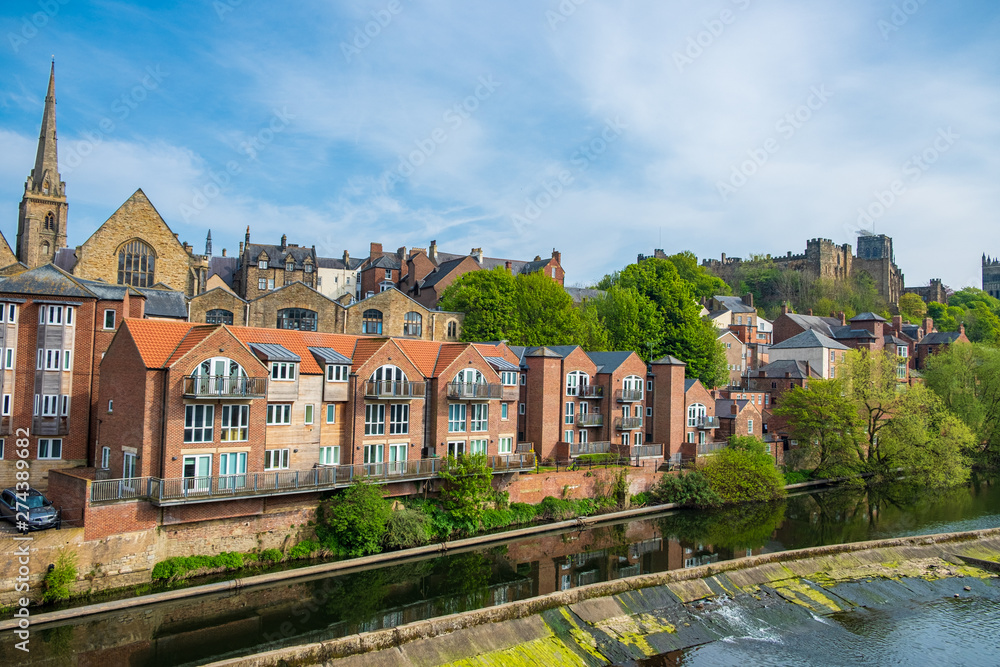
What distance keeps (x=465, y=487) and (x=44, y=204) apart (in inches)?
1678

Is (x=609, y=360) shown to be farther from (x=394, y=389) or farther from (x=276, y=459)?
(x=276, y=459)

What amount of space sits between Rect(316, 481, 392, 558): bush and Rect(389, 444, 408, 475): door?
2.80 meters

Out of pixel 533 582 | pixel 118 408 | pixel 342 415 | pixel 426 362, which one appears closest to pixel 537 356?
pixel 426 362

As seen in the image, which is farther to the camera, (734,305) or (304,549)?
(734,305)

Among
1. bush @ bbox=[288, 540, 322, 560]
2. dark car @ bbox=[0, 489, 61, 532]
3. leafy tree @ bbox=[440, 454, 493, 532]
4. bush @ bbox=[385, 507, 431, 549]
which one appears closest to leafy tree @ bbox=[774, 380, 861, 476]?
leafy tree @ bbox=[440, 454, 493, 532]

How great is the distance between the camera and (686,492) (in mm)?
43625

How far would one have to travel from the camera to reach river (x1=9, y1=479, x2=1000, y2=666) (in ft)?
71.4

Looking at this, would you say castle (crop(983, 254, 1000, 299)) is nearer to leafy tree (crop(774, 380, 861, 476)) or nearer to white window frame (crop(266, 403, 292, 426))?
leafy tree (crop(774, 380, 861, 476))

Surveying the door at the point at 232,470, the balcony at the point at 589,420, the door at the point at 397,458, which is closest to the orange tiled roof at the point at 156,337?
the door at the point at 232,470

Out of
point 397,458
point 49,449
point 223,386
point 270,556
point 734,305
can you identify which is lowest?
point 270,556

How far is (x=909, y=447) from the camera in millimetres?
50375

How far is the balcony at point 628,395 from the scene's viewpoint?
4797cm

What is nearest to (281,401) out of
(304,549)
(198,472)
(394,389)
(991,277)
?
(198,472)

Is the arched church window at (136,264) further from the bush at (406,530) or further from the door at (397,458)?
the bush at (406,530)
